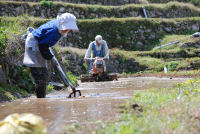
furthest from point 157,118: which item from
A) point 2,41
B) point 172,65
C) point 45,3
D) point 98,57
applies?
point 45,3

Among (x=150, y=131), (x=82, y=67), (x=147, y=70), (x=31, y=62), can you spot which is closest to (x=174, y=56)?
(x=147, y=70)

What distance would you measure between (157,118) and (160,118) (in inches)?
1.8

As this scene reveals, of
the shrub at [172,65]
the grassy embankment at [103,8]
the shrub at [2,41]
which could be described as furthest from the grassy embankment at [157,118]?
the grassy embankment at [103,8]

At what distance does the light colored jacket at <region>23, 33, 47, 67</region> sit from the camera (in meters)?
7.58

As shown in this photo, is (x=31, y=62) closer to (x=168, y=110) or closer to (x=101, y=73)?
(x=168, y=110)

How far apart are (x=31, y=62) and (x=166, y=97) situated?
336 cm

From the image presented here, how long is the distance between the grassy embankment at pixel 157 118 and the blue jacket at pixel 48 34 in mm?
2709

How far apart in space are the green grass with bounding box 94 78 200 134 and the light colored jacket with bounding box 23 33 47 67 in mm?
3020

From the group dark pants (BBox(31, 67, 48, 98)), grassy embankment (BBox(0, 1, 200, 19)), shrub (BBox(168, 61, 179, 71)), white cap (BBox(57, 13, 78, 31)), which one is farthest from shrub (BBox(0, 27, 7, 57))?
grassy embankment (BBox(0, 1, 200, 19))

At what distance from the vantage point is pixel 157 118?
4.21 meters

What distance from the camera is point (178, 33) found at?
91.5ft

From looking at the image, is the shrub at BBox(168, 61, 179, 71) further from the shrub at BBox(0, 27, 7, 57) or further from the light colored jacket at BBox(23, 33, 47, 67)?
the light colored jacket at BBox(23, 33, 47, 67)

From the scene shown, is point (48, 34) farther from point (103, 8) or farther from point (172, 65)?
point (103, 8)

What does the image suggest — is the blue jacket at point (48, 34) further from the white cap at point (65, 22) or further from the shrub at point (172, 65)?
the shrub at point (172, 65)
